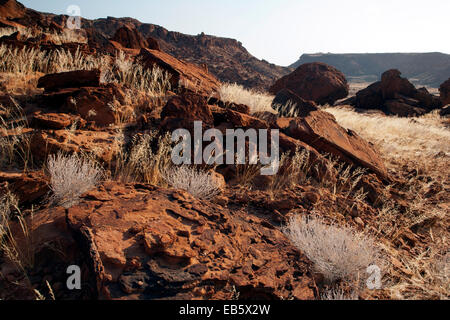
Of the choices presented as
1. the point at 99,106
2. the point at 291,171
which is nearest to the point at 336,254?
the point at 291,171

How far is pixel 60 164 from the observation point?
101 inches

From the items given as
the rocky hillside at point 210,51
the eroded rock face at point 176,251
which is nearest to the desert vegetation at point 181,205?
the eroded rock face at point 176,251

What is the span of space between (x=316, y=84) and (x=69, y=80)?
13.2 meters

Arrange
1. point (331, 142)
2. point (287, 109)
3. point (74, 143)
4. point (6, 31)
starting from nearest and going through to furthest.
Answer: point (74, 143), point (331, 142), point (287, 109), point (6, 31)

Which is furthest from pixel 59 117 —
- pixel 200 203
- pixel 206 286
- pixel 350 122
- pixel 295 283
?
pixel 350 122

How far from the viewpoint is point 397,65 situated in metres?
83.7

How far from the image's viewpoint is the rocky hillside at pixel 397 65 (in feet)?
226

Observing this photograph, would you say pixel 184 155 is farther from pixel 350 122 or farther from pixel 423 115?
pixel 423 115

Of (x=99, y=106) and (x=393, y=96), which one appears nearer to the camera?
(x=99, y=106)

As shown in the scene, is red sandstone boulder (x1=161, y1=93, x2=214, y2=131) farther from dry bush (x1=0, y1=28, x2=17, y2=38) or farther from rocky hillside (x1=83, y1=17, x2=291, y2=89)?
rocky hillside (x1=83, y1=17, x2=291, y2=89)

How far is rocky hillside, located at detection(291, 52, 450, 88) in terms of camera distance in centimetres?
6887

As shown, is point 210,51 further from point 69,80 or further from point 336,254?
point 336,254

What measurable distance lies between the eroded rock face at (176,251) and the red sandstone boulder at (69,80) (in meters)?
2.65
